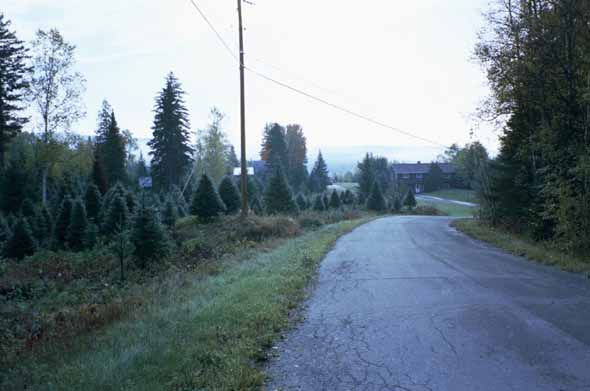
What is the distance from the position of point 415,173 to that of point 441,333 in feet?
355

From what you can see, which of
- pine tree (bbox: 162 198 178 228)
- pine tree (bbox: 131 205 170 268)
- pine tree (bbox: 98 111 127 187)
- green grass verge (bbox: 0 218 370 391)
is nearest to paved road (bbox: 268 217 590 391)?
green grass verge (bbox: 0 218 370 391)

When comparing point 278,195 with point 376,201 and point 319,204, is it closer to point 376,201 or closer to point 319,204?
point 319,204

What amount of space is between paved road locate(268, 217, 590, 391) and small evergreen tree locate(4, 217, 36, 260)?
18.4 m

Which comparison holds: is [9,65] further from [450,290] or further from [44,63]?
[450,290]

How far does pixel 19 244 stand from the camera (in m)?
23.1

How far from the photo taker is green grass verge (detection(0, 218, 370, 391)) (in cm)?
482

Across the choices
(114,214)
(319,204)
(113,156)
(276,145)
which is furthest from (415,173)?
(114,214)

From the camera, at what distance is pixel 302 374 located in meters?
5.02

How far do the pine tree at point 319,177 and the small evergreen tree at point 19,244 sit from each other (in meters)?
59.1

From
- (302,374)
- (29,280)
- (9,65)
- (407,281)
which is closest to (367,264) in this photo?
(407,281)

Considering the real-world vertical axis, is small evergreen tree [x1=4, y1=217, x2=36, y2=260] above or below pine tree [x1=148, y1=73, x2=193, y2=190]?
below

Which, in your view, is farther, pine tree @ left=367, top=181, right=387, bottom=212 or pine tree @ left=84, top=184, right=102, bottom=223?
pine tree @ left=367, top=181, right=387, bottom=212

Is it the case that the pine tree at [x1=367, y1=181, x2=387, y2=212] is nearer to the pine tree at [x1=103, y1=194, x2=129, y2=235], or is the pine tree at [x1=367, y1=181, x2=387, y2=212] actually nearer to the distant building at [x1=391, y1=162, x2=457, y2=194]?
the pine tree at [x1=103, y1=194, x2=129, y2=235]

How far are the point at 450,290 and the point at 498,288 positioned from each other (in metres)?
0.96
